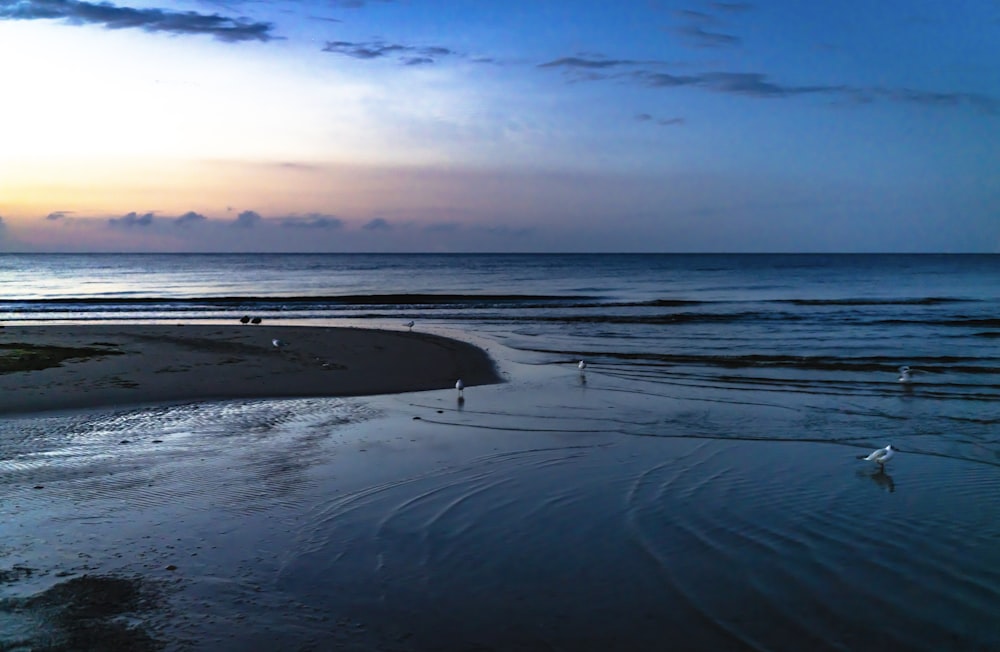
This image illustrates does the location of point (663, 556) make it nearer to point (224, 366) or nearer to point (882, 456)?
point (882, 456)

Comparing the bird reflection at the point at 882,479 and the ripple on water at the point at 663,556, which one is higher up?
the bird reflection at the point at 882,479

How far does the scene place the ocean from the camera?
5307mm

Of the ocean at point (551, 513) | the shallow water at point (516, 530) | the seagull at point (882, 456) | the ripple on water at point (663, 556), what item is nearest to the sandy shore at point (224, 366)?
the ocean at point (551, 513)

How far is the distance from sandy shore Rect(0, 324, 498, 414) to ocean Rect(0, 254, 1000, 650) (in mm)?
1155

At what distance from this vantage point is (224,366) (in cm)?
1708

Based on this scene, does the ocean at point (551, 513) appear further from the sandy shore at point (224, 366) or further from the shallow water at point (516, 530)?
the sandy shore at point (224, 366)

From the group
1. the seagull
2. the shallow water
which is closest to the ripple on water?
the shallow water

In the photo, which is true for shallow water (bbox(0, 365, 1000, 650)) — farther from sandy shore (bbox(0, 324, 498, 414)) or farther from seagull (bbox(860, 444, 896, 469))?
sandy shore (bbox(0, 324, 498, 414))

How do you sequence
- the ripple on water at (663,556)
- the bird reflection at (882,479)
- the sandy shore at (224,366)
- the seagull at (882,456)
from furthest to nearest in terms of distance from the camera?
the sandy shore at (224,366)
the seagull at (882,456)
the bird reflection at (882,479)
the ripple on water at (663,556)

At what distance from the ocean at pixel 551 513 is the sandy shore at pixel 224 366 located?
3.79 feet

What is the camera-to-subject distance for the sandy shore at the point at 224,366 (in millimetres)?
13703

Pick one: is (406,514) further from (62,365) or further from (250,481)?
(62,365)

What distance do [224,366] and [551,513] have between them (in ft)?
38.5

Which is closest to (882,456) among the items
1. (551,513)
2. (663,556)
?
(663,556)
